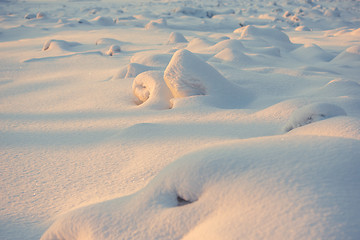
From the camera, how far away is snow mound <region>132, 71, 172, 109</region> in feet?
6.72

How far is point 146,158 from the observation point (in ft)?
4.40

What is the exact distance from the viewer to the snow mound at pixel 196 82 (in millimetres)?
2012

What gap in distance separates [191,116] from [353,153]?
1068 millimetres

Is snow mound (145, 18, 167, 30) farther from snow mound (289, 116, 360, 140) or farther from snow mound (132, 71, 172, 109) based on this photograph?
snow mound (289, 116, 360, 140)

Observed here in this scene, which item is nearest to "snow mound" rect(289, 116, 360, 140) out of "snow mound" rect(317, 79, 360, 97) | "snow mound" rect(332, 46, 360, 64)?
"snow mound" rect(317, 79, 360, 97)

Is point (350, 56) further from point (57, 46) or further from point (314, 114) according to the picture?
point (57, 46)

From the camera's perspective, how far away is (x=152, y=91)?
84.0 inches

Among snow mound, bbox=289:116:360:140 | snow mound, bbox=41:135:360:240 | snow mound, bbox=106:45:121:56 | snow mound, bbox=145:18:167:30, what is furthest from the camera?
snow mound, bbox=145:18:167:30

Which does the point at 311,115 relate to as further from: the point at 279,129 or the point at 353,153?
the point at 353,153

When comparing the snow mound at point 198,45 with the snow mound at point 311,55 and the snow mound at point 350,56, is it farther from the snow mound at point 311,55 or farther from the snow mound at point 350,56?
the snow mound at point 350,56

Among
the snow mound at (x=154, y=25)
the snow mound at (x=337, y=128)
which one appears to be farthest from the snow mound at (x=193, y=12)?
the snow mound at (x=337, y=128)

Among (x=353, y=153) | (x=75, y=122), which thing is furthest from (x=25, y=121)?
(x=353, y=153)

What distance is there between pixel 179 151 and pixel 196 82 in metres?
0.83

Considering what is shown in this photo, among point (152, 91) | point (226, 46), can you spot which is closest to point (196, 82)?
point (152, 91)
